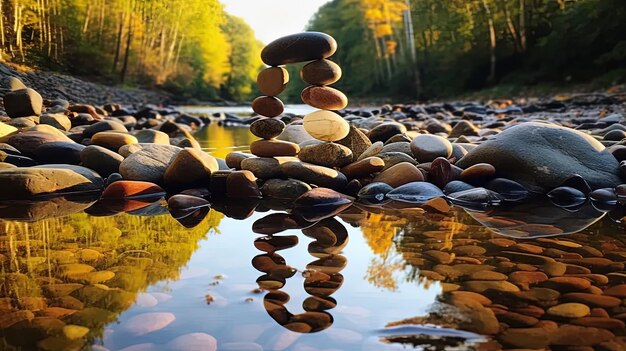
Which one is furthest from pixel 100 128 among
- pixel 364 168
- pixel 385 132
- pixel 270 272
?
pixel 270 272

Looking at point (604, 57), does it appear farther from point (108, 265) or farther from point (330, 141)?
point (108, 265)

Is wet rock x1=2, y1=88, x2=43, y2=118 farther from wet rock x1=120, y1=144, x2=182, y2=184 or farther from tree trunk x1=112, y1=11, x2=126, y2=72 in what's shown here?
tree trunk x1=112, y1=11, x2=126, y2=72

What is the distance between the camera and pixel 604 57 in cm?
1728

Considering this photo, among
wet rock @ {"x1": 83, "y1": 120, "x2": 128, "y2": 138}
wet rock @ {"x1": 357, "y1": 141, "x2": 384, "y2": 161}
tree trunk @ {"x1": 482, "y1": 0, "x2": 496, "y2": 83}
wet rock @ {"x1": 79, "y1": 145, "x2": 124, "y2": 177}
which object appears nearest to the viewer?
wet rock @ {"x1": 79, "y1": 145, "x2": 124, "y2": 177}

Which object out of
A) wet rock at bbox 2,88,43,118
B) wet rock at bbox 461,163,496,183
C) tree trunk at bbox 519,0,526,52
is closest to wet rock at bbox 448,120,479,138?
wet rock at bbox 461,163,496,183

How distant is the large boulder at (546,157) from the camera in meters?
3.15

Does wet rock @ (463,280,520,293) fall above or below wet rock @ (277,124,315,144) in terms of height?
below

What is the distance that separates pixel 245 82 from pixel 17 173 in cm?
4155

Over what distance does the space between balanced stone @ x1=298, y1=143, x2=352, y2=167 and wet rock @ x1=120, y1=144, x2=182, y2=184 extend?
973 millimetres

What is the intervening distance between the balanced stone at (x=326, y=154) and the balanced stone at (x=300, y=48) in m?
0.61

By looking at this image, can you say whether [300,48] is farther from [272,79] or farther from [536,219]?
[536,219]

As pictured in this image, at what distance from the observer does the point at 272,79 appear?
3355 millimetres

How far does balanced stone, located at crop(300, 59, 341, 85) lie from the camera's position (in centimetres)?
329

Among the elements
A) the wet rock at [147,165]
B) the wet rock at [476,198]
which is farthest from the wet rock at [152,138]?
the wet rock at [476,198]
